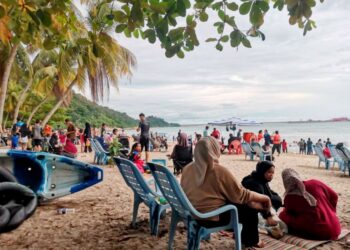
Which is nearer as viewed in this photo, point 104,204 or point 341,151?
point 104,204

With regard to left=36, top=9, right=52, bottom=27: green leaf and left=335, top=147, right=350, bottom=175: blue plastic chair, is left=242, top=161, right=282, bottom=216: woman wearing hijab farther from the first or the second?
left=335, top=147, right=350, bottom=175: blue plastic chair

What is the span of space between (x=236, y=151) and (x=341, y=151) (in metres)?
9.34

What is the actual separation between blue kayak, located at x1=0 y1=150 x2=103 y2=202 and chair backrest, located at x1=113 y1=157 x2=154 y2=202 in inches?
62.0

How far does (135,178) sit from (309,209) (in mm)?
1885

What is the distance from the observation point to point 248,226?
3.62 metres

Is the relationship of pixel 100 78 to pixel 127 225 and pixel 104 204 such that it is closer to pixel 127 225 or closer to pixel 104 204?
pixel 104 204

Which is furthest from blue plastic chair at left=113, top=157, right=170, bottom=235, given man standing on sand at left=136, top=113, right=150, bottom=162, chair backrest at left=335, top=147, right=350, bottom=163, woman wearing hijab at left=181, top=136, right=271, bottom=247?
chair backrest at left=335, top=147, right=350, bottom=163

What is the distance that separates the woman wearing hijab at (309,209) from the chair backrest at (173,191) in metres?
1.26

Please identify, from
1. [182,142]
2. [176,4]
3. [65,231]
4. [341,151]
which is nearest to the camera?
[176,4]

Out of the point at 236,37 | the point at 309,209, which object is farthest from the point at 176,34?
the point at 309,209

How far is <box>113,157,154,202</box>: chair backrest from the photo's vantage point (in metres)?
4.13

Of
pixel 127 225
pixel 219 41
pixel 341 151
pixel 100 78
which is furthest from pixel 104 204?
pixel 100 78

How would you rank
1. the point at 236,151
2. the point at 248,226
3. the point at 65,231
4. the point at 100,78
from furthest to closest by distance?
the point at 236,151 → the point at 100,78 → the point at 65,231 → the point at 248,226

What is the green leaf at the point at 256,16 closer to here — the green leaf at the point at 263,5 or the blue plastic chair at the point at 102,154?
the green leaf at the point at 263,5
